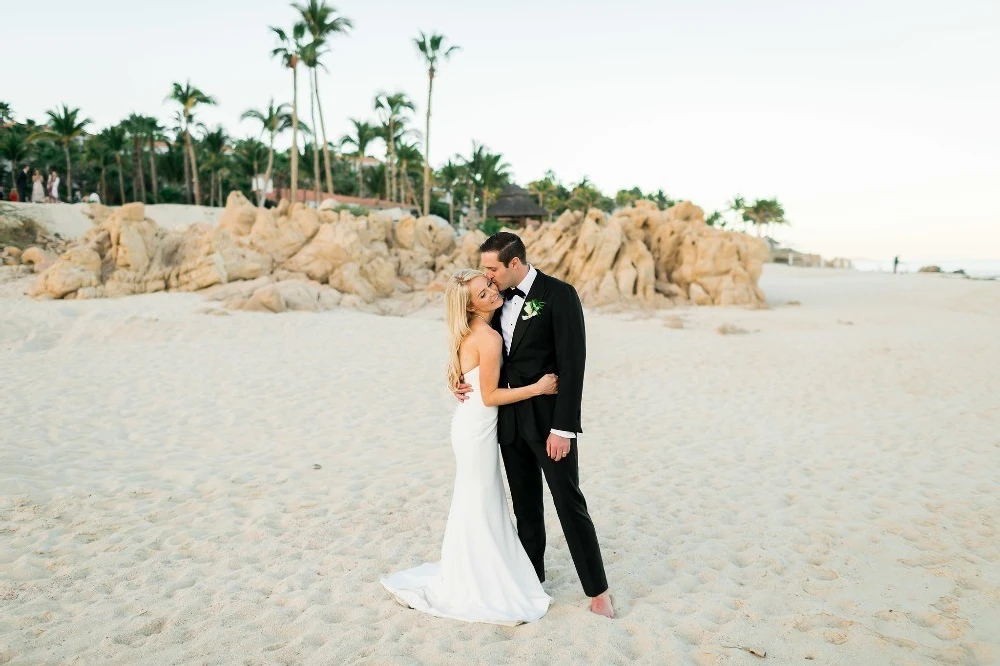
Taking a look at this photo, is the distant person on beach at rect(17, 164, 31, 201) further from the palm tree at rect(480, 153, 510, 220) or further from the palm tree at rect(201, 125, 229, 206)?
the palm tree at rect(480, 153, 510, 220)

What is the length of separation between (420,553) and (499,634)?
1.25 m

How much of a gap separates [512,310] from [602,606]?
71.7 inches

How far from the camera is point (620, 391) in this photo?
403 inches

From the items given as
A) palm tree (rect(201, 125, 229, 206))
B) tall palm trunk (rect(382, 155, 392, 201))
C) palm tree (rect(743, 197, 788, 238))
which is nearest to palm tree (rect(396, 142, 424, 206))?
tall palm trunk (rect(382, 155, 392, 201))

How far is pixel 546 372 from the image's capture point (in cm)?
373

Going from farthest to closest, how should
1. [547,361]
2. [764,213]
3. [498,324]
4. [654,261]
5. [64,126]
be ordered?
[764,213], [64,126], [654,261], [498,324], [547,361]

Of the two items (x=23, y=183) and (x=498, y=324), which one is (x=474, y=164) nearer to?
(x=23, y=183)

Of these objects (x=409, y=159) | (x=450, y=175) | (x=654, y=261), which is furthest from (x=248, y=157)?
(x=654, y=261)

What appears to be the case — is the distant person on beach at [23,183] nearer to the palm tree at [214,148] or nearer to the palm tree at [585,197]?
the palm tree at [214,148]

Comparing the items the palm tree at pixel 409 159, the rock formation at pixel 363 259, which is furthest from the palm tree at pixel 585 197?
the rock formation at pixel 363 259

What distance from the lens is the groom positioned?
359cm

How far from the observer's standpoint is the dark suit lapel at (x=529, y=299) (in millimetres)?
3670

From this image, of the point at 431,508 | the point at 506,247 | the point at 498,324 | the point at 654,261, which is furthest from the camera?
the point at 654,261

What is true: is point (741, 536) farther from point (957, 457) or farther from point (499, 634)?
point (957, 457)
